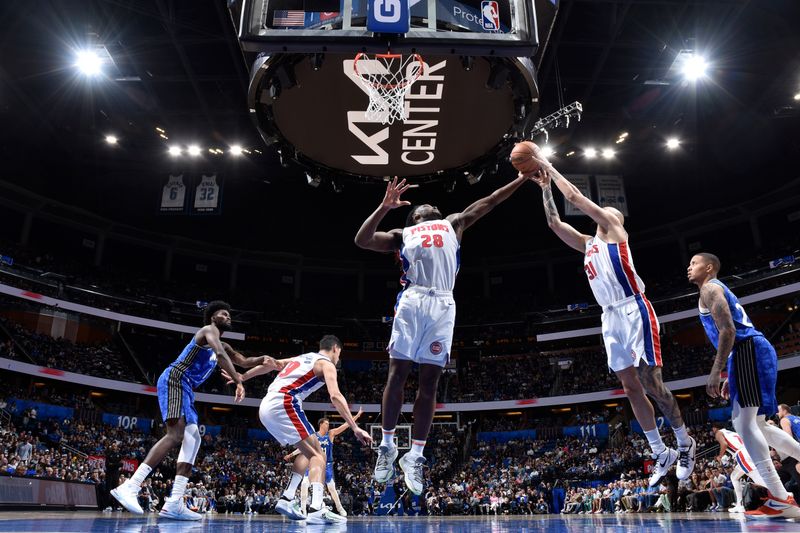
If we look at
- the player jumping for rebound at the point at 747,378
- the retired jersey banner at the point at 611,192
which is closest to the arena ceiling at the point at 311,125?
the retired jersey banner at the point at 611,192

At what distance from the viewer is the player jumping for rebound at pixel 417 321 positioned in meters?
4.43

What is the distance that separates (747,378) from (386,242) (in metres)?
3.23

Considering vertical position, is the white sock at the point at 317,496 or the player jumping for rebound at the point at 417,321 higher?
the player jumping for rebound at the point at 417,321

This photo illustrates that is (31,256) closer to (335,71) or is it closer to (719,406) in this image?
(335,71)

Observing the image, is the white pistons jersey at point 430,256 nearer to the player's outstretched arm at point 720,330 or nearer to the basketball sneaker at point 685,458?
the player's outstretched arm at point 720,330

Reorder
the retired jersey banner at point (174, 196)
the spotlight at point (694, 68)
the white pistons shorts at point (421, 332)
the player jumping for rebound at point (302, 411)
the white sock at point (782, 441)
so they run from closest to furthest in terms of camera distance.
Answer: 1. the white pistons shorts at point (421, 332)
2. the white sock at point (782, 441)
3. the player jumping for rebound at point (302, 411)
4. the spotlight at point (694, 68)
5. the retired jersey banner at point (174, 196)

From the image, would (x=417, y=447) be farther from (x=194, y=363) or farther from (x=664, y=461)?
(x=194, y=363)

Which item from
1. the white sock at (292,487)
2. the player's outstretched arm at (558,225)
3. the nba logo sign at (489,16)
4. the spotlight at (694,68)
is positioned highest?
the spotlight at (694,68)

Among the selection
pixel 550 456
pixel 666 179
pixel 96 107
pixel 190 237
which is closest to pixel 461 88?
pixel 96 107

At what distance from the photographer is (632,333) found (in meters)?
4.88

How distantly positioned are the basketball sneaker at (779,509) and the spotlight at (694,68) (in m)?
14.9

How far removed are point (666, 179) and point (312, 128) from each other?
19.5 metres

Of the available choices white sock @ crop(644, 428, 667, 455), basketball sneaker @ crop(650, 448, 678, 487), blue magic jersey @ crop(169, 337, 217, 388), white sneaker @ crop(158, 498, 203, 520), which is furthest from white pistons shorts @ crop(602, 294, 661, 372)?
white sneaker @ crop(158, 498, 203, 520)

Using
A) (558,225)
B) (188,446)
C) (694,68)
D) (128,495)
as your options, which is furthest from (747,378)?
(694,68)
